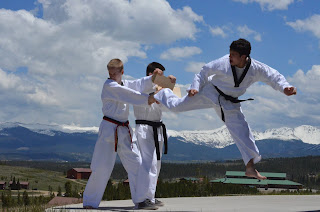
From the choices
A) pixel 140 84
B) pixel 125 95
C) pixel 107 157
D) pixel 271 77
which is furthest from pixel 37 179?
pixel 271 77

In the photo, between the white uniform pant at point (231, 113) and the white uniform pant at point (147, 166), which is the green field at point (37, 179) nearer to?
the white uniform pant at point (147, 166)

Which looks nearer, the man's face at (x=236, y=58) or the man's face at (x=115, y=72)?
the man's face at (x=236, y=58)

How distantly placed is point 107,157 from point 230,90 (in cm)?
300

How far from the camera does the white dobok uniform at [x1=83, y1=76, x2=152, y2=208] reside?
28.9 feet

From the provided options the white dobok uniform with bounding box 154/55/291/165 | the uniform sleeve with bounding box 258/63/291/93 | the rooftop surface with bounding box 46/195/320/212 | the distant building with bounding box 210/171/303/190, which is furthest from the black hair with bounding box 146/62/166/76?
the distant building with bounding box 210/171/303/190

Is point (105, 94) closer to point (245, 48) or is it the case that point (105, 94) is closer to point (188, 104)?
point (188, 104)

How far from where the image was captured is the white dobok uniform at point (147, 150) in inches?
353

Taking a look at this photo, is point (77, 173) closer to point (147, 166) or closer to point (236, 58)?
point (147, 166)

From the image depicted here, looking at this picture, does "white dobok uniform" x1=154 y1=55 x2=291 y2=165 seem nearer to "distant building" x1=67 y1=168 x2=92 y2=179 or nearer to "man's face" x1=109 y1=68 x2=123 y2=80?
"man's face" x1=109 y1=68 x2=123 y2=80

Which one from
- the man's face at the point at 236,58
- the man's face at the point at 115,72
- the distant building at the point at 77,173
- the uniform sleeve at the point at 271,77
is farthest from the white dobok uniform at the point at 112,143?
the distant building at the point at 77,173

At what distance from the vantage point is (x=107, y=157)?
9086 millimetres

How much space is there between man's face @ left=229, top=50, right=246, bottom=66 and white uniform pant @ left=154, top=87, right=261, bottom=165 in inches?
25.0

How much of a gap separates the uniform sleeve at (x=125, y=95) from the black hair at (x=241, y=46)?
2.10 metres

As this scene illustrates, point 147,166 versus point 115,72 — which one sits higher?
point 115,72
